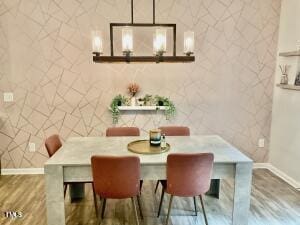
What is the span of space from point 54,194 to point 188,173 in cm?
116

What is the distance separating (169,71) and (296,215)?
7.98ft

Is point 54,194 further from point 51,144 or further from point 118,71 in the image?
point 118,71

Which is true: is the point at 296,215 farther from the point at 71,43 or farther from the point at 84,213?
the point at 71,43

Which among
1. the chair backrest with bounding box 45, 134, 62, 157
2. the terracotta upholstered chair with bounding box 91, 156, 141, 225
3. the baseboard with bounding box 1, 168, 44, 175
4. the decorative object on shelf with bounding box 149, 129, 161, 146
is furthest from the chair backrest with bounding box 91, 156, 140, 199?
the baseboard with bounding box 1, 168, 44, 175

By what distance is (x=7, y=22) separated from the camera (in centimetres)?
381

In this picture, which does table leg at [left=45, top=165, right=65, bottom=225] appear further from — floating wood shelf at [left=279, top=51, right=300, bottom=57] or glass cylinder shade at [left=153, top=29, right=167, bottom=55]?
floating wood shelf at [left=279, top=51, right=300, bottom=57]

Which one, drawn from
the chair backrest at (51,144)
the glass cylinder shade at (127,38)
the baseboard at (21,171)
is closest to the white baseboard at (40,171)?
the baseboard at (21,171)

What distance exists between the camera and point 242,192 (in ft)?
8.00

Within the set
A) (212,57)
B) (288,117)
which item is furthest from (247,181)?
(212,57)

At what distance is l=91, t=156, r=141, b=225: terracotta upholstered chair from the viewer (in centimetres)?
220

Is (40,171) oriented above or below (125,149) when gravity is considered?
below

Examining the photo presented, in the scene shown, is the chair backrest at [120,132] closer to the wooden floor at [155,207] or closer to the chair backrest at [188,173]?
the wooden floor at [155,207]

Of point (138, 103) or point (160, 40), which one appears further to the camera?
point (138, 103)

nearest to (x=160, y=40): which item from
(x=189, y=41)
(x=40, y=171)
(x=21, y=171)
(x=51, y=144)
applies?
(x=189, y=41)
